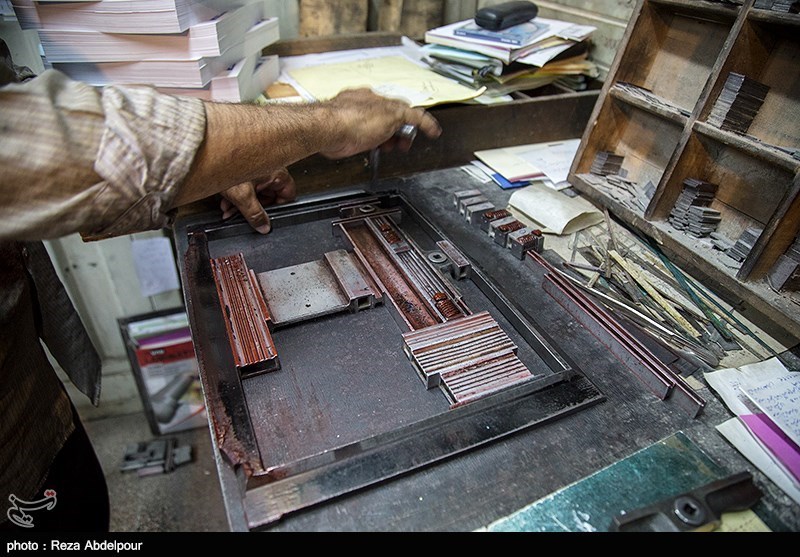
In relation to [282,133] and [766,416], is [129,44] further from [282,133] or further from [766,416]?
[766,416]

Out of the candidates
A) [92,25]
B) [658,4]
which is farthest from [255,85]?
[658,4]

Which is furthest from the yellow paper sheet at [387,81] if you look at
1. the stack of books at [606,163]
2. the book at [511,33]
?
the stack of books at [606,163]

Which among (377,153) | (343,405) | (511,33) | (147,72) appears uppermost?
(511,33)

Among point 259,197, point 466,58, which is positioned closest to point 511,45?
point 466,58

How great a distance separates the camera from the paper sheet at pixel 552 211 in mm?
1229

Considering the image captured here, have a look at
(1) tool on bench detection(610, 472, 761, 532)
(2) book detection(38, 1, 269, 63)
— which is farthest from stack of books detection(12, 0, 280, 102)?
(1) tool on bench detection(610, 472, 761, 532)

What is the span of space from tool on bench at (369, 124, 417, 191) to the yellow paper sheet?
0.63ft

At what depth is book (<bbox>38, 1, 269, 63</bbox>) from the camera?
1.17 metres

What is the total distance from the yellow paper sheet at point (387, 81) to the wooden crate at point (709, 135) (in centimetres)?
41

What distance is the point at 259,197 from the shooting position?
1275mm

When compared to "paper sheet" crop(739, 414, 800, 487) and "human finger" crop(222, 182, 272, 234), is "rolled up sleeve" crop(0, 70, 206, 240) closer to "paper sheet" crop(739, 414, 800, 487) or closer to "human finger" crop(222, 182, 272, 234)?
"human finger" crop(222, 182, 272, 234)

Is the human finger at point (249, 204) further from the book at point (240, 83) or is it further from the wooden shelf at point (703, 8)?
the wooden shelf at point (703, 8)

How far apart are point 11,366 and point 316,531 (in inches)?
27.9

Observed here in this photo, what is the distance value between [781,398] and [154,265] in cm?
197
